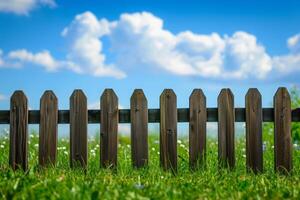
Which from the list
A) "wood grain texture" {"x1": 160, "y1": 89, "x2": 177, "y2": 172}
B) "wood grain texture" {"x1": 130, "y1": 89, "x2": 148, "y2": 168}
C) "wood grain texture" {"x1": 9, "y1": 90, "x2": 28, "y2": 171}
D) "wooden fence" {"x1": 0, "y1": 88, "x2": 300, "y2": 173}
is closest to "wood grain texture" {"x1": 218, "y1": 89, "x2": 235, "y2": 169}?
"wooden fence" {"x1": 0, "y1": 88, "x2": 300, "y2": 173}

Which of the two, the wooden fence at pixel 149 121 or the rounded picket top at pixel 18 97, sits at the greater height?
the rounded picket top at pixel 18 97

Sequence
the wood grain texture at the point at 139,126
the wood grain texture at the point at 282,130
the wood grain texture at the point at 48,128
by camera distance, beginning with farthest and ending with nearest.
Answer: the wood grain texture at the point at 282,130 < the wood grain texture at the point at 48,128 < the wood grain texture at the point at 139,126

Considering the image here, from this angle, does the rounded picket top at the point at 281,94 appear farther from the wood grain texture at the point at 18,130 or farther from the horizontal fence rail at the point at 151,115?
the wood grain texture at the point at 18,130

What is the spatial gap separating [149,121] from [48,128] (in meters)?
1.40

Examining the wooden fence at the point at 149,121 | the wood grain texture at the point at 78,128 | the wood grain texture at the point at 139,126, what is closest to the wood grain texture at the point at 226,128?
the wooden fence at the point at 149,121

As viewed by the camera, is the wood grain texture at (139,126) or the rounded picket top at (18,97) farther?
the rounded picket top at (18,97)

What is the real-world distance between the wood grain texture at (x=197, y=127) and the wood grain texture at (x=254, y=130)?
0.64 metres

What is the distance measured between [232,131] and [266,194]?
286cm

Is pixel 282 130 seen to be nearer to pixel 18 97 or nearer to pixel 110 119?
pixel 110 119

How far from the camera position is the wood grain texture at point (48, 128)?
6.91 meters

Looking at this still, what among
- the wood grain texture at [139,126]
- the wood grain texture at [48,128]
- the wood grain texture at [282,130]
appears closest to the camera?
the wood grain texture at [139,126]

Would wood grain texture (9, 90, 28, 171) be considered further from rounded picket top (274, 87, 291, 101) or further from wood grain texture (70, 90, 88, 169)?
rounded picket top (274, 87, 291, 101)

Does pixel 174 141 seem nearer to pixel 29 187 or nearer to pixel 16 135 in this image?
pixel 16 135

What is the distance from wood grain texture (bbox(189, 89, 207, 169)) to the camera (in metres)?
6.80
